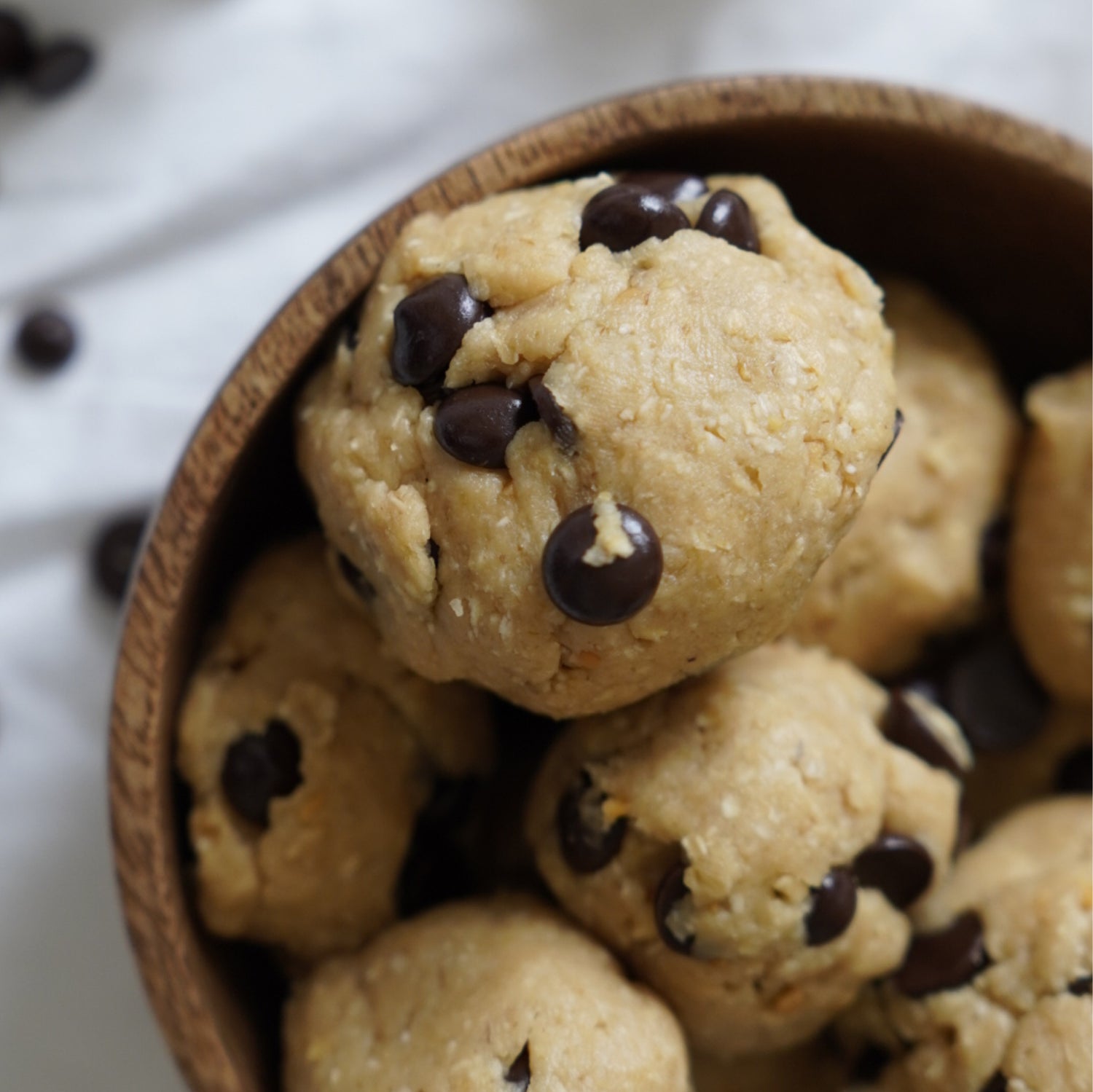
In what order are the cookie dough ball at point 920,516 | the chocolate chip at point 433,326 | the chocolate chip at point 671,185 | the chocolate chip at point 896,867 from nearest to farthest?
the chocolate chip at point 433,326 < the chocolate chip at point 671,185 < the chocolate chip at point 896,867 < the cookie dough ball at point 920,516

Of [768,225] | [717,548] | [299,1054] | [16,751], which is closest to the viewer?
[717,548]

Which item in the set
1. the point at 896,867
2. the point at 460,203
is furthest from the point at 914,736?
the point at 460,203

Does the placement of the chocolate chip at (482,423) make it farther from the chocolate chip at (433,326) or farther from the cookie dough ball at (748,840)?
the cookie dough ball at (748,840)

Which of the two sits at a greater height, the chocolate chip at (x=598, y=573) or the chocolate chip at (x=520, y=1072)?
the chocolate chip at (x=598, y=573)

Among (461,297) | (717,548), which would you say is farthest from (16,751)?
(717,548)

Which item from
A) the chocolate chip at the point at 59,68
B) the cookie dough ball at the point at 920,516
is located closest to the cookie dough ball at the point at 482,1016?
the cookie dough ball at the point at 920,516

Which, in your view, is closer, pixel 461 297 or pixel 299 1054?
pixel 461 297

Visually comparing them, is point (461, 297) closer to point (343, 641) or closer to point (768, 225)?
point (768, 225)

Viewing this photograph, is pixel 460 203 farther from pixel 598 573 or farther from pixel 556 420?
pixel 598 573
